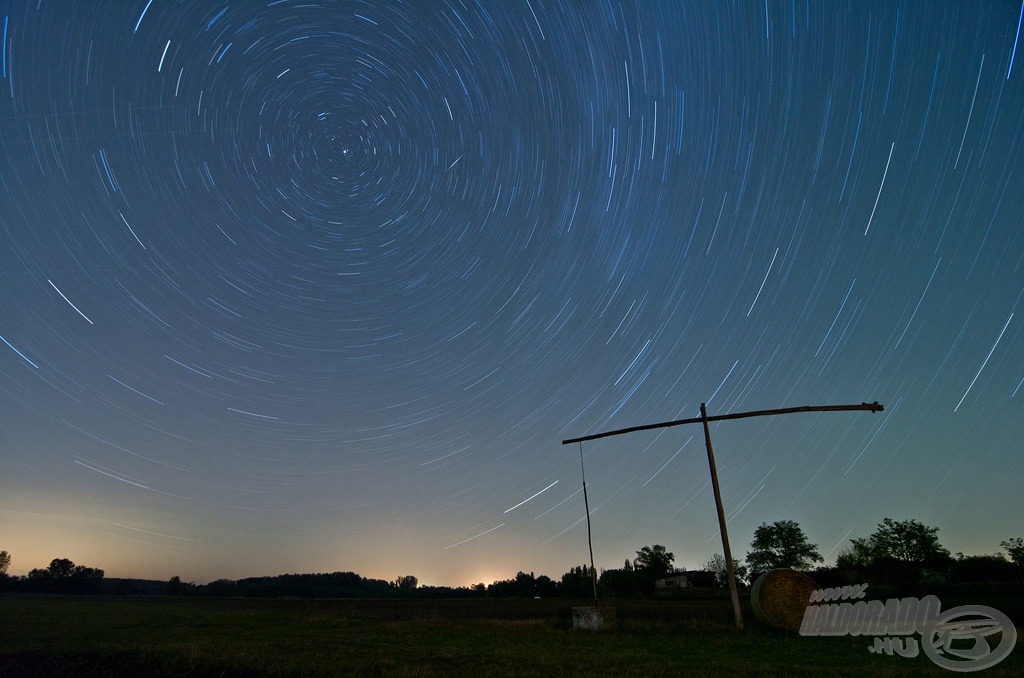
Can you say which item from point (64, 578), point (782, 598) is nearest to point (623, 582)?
point (782, 598)

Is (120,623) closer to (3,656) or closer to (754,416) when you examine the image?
(3,656)

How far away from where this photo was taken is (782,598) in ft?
58.7

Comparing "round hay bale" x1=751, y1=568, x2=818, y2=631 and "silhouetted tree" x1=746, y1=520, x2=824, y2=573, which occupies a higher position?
"silhouetted tree" x1=746, y1=520, x2=824, y2=573

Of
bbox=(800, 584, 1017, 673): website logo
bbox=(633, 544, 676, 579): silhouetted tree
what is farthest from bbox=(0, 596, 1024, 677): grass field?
bbox=(633, 544, 676, 579): silhouetted tree

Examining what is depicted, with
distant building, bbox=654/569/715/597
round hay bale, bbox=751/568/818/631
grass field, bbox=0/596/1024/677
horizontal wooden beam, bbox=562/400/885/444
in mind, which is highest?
distant building, bbox=654/569/715/597

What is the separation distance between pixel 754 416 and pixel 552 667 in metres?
11.5

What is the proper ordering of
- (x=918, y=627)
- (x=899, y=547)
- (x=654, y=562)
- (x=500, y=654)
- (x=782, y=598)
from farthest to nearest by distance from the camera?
(x=654, y=562) → (x=899, y=547) → (x=782, y=598) → (x=918, y=627) → (x=500, y=654)

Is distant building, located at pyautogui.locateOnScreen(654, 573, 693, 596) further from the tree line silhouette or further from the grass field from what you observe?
the grass field

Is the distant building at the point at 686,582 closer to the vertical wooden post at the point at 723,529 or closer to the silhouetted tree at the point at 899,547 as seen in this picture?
the silhouetted tree at the point at 899,547

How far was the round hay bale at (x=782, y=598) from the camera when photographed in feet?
57.3

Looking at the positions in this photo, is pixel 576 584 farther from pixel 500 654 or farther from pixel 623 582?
pixel 500 654

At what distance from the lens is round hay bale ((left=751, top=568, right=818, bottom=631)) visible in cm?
1745

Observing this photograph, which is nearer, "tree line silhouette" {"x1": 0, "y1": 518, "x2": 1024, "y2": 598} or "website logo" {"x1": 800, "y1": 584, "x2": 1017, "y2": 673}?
"website logo" {"x1": 800, "y1": 584, "x2": 1017, "y2": 673}

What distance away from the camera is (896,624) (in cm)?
1495
